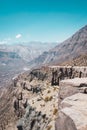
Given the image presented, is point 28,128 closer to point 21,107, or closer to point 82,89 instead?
point 82,89

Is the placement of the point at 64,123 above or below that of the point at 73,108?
below

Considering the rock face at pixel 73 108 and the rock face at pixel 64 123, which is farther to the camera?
the rock face at pixel 64 123

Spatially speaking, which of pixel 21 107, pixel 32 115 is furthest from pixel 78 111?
pixel 21 107

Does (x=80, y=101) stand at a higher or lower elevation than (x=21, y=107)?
higher

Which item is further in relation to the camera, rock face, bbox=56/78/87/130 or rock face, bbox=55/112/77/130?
rock face, bbox=55/112/77/130

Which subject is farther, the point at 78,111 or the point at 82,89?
the point at 82,89

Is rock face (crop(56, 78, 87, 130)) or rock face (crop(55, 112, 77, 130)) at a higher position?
rock face (crop(56, 78, 87, 130))

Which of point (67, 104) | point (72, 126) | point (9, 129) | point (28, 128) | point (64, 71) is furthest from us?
point (9, 129)

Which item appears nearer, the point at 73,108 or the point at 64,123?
the point at 64,123

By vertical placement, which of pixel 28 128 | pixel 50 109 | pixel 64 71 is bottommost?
pixel 28 128

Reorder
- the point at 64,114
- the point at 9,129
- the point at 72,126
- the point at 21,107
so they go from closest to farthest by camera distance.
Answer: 1. the point at 72,126
2. the point at 64,114
3. the point at 9,129
4. the point at 21,107

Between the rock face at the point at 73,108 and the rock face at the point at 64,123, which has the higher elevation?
the rock face at the point at 73,108
